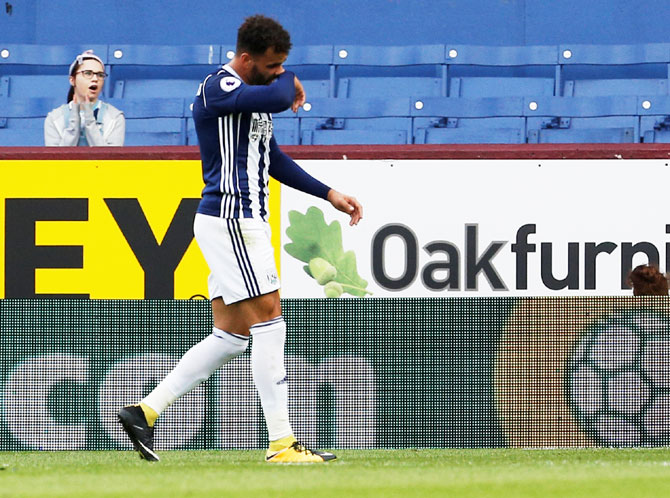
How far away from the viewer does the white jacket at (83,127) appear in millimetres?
6973

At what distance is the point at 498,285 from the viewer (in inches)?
254

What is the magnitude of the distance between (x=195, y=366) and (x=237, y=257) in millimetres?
410

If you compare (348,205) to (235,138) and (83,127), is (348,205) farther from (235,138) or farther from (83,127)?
(83,127)

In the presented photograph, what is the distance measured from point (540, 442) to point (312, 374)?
1.05 metres

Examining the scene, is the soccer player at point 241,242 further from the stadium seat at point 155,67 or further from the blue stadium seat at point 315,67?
the stadium seat at point 155,67

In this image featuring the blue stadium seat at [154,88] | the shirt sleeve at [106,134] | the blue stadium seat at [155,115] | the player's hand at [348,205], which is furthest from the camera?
the blue stadium seat at [154,88]

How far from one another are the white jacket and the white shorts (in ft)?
9.79

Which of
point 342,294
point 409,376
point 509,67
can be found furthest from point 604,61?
point 409,376

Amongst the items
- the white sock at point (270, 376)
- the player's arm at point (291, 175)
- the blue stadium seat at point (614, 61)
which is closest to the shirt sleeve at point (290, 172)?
the player's arm at point (291, 175)

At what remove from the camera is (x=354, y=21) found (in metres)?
11.1

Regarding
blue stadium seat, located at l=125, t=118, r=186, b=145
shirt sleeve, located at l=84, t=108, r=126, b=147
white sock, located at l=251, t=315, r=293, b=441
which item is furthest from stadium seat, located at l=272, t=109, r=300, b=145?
white sock, located at l=251, t=315, r=293, b=441

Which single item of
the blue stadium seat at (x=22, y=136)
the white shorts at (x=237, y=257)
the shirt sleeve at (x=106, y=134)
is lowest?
the white shorts at (x=237, y=257)

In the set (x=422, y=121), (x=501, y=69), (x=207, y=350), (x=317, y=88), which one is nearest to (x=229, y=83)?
(x=207, y=350)

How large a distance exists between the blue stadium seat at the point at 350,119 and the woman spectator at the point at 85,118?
1873 millimetres
